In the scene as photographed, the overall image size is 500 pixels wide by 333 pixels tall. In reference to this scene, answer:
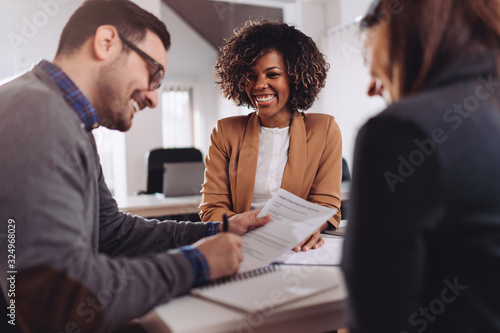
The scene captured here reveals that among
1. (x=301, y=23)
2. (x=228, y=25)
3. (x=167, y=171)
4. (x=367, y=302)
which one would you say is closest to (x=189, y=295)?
(x=367, y=302)

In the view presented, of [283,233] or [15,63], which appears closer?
[283,233]

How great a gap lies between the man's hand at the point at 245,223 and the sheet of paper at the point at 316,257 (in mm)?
132

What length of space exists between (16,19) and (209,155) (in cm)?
363

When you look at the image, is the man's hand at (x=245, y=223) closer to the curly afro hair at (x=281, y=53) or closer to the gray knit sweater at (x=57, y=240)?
the gray knit sweater at (x=57, y=240)

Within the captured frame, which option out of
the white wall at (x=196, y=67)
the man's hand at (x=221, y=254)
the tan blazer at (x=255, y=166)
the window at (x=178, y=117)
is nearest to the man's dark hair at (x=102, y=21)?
the man's hand at (x=221, y=254)

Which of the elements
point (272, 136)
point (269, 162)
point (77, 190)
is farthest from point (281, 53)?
point (77, 190)

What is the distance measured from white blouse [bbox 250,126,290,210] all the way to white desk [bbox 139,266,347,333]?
90 cm

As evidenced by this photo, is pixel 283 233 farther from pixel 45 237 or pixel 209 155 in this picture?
pixel 209 155

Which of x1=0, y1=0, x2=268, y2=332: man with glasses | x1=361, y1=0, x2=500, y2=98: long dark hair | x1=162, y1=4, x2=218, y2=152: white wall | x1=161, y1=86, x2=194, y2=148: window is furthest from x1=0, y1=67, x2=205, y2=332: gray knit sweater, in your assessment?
x1=161, y1=86, x2=194, y2=148: window

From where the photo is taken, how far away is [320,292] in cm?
91

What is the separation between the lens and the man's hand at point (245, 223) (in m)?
1.27

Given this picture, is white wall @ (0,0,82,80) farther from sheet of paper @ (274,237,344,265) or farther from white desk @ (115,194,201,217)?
sheet of paper @ (274,237,344,265)

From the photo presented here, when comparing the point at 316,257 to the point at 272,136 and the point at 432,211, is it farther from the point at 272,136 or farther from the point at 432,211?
the point at 272,136

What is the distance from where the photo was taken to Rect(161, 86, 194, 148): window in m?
8.39
